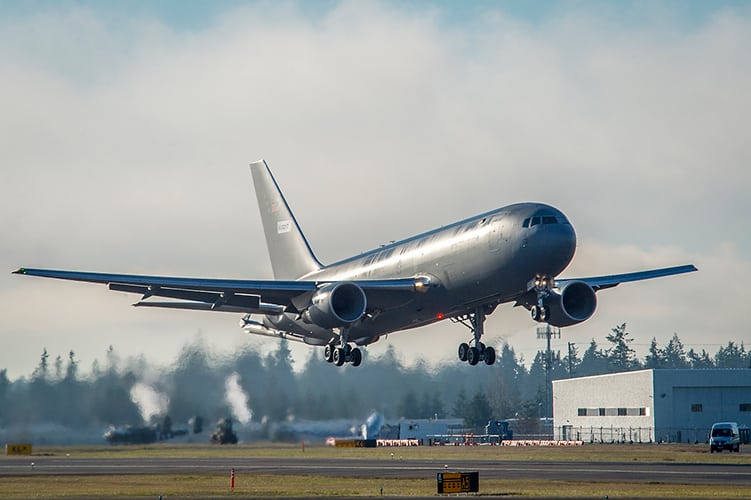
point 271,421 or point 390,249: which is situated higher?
point 390,249

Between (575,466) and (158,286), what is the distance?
2479 cm

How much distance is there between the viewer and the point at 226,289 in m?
60.0

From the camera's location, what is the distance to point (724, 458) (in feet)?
239

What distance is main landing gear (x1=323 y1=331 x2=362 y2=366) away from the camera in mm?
61375

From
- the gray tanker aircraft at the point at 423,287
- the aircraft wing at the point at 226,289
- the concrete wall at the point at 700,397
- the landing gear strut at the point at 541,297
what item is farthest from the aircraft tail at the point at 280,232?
the concrete wall at the point at 700,397

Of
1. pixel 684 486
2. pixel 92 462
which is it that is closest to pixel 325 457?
pixel 92 462

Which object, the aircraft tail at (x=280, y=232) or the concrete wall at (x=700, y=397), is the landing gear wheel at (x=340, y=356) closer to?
the aircraft tail at (x=280, y=232)

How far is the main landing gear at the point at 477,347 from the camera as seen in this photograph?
195 ft

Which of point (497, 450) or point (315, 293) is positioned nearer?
point (315, 293)

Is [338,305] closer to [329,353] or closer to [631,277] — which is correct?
[329,353]

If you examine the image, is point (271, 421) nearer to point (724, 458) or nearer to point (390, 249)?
point (390, 249)

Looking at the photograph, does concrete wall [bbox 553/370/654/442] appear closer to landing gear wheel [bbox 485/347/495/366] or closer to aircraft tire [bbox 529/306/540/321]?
landing gear wheel [bbox 485/347/495/366]

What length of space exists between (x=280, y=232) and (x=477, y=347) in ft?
71.3

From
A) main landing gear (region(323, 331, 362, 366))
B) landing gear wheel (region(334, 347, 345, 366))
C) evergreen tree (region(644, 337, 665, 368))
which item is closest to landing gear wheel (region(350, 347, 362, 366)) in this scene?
main landing gear (region(323, 331, 362, 366))
